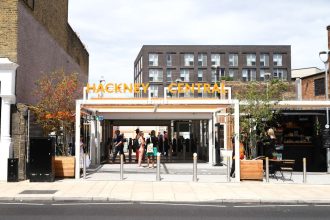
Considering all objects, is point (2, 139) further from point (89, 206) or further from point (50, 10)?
point (50, 10)

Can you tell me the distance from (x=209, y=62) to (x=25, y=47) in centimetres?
6312

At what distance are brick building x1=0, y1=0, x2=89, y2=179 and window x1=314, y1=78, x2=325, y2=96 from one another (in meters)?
23.9

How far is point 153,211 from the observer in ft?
34.7

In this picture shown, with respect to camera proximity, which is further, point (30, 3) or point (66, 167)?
point (30, 3)

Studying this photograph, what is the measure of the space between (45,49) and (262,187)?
12660 mm

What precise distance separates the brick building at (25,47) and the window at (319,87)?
78.4 feet

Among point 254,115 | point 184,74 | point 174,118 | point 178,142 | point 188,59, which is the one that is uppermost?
point 188,59

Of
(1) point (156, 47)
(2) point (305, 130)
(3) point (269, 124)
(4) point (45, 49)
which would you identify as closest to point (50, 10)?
(4) point (45, 49)

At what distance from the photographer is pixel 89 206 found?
11.4 metres

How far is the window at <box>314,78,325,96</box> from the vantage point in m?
40.8

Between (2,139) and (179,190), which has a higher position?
(2,139)

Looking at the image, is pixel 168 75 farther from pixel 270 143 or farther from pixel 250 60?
pixel 270 143

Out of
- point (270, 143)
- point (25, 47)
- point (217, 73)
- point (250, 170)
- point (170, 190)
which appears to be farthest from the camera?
point (217, 73)

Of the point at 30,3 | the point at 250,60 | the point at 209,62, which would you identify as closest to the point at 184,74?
the point at 209,62
